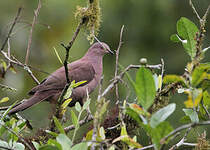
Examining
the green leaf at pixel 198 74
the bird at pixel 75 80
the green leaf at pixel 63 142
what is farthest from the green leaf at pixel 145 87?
the bird at pixel 75 80

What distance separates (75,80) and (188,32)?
2.43 metres

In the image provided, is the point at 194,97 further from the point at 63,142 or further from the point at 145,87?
the point at 63,142

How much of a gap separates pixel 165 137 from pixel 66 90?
102 cm

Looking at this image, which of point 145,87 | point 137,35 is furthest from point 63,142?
point 137,35

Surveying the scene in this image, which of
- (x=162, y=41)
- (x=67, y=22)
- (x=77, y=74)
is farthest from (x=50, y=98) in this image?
(x=67, y=22)

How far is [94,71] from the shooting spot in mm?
4473

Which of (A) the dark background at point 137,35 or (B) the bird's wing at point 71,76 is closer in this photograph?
(B) the bird's wing at point 71,76

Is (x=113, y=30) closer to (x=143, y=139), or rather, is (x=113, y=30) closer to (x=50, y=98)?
(x=143, y=139)

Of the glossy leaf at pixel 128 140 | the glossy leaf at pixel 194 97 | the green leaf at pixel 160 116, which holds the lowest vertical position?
the glossy leaf at pixel 128 140

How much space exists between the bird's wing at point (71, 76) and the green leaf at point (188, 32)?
2046 millimetres

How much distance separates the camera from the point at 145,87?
4.65 ft

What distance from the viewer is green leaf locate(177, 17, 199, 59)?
181 cm

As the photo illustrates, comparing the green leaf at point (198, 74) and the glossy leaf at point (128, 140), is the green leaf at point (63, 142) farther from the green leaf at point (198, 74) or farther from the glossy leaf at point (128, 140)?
the green leaf at point (198, 74)

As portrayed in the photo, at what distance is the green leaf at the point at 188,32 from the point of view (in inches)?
71.3
